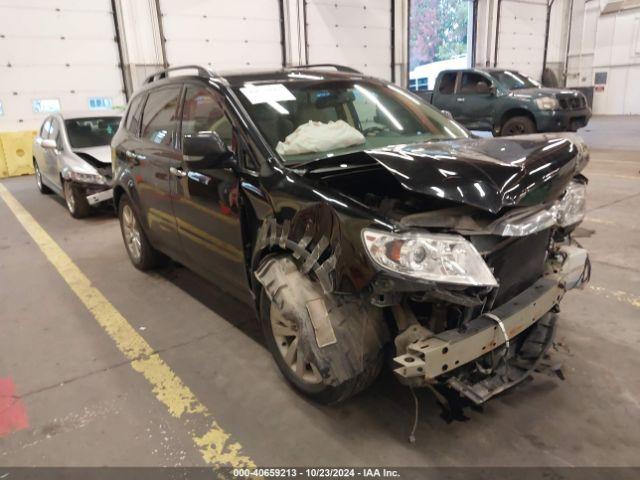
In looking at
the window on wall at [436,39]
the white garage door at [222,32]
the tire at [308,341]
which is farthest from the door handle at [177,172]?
the window on wall at [436,39]

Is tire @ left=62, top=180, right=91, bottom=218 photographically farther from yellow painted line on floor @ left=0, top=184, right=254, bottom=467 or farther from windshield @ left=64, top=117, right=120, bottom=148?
yellow painted line on floor @ left=0, top=184, right=254, bottom=467

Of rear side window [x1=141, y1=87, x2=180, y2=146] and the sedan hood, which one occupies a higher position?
rear side window [x1=141, y1=87, x2=180, y2=146]

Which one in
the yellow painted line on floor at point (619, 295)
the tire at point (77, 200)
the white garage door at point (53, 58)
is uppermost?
the white garage door at point (53, 58)

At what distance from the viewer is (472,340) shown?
73.9 inches

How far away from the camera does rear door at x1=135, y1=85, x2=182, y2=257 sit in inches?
134

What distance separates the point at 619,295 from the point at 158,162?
3.59 meters

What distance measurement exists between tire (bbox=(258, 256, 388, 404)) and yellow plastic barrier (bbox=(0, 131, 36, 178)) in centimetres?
1122

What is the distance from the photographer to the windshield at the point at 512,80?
1042cm

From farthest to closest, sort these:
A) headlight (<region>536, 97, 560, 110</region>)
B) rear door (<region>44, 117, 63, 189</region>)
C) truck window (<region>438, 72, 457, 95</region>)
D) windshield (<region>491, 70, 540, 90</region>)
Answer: truck window (<region>438, 72, 457, 95</region>) → windshield (<region>491, 70, 540, 90</region>) → headlight (<region>536, 97, 560, 110</region>) → rear door (<region>44, 117, 63, 189</region>)

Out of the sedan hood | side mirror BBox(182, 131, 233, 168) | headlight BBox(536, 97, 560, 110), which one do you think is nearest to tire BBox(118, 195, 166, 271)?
side mirror BBox(182, 131, 233, 168)

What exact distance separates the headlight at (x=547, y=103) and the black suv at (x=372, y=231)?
24.7ft

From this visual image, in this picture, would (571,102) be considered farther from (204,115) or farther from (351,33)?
(204,115)

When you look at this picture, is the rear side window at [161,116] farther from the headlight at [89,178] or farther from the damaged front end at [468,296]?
the headlight at [89,178]

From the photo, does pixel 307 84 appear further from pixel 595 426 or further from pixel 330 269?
pixel 595 426
